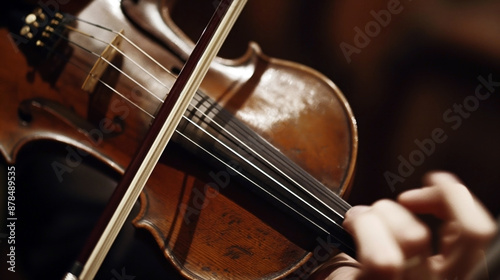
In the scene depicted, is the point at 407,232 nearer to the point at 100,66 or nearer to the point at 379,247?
the point at 379,247

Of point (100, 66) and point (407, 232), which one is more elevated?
point (407, 232)

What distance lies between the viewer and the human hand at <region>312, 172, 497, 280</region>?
0.44 m

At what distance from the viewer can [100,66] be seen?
68cm

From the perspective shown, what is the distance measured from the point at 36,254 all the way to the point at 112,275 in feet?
0.77

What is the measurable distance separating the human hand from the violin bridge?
557 mm

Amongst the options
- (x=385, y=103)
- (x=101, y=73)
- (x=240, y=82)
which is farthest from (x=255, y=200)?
(x=385, y=103)

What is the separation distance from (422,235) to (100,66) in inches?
25.1

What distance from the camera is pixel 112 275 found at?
0.75m

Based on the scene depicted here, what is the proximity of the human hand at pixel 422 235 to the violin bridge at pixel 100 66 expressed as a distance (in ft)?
1.83

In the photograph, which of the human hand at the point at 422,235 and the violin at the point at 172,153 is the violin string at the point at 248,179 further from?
the human hand at the point at 422,235

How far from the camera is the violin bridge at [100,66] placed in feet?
2.22

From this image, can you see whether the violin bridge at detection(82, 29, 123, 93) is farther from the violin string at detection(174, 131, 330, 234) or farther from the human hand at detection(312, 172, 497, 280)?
the human hand at detection(312, 172, 497, 280)

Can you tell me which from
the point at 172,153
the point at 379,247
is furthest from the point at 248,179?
the point at 379,247

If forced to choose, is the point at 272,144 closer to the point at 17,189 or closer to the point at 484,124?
the point at 17,189
